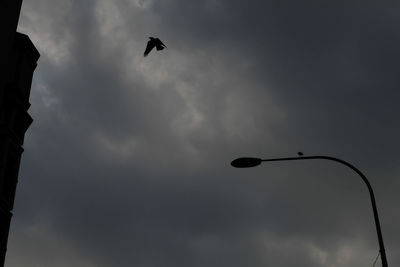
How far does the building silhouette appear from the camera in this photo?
35.8m

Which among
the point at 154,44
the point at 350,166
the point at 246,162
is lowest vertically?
the point at 350,166

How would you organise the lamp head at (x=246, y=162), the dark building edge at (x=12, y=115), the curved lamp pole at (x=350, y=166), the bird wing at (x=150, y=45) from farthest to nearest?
the dark building edge at (x=12, y=115) < the bird wing at (x=150, y=45) < the lamp head at (x=246, y=162) < the curved lamp pole at (x=350, y=166)

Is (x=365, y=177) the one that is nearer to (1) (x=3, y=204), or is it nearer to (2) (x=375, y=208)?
(2) (x=375, y=208)

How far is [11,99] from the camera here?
127 feet

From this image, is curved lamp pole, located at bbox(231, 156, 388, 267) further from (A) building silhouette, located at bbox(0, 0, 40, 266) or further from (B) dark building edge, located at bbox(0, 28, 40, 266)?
(B) dark building edge, located at bbox(0, 28, 40, 266)

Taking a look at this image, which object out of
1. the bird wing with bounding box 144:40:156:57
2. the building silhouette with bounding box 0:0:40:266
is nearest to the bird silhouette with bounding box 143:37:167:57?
the bird wing with bounding box 144:40:156:57

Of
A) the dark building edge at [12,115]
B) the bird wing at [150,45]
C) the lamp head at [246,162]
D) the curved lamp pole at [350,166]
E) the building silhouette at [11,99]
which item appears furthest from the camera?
the dark building edge at [12,115]

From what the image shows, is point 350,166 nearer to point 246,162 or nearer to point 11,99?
point 246,162

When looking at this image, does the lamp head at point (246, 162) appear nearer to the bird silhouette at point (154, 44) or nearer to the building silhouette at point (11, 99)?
the bird silhouette at point (154, 44)

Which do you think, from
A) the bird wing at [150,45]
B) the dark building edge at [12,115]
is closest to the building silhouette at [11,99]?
the dark building edge at [12,115]

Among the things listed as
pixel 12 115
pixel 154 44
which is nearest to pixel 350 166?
pixel 154 44

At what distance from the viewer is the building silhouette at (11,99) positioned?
1409 inches

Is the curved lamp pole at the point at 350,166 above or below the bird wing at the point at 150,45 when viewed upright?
below

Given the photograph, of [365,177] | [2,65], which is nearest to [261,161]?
[365,177]
